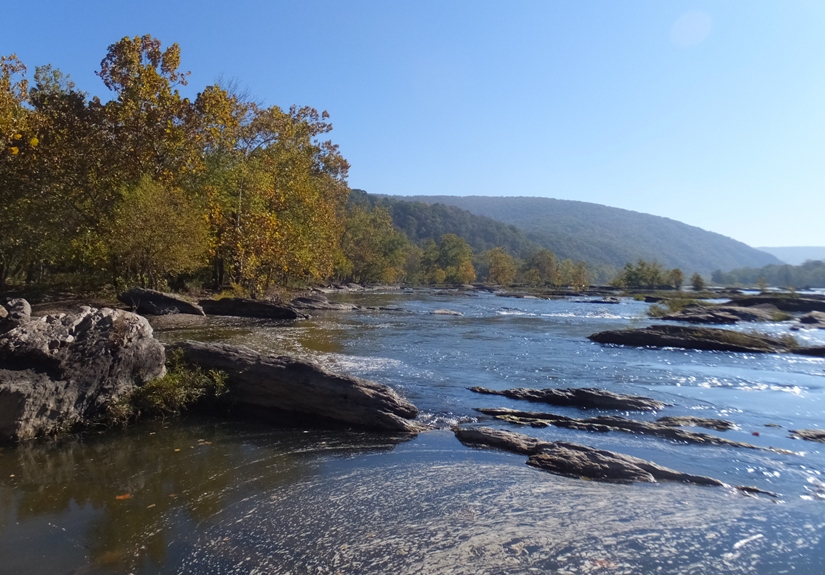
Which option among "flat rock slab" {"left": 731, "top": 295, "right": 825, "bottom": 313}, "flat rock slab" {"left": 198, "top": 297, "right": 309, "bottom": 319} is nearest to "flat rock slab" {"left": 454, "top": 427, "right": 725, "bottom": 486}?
"flat rock slab" {"left": 198, "top": 297, "right": 309, "bottom": 319}

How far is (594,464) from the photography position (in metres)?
8.73

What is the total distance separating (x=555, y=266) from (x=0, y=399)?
137m

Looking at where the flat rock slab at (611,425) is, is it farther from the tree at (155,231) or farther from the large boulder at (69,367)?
the tree at (155,231)

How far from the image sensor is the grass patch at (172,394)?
1033 cm

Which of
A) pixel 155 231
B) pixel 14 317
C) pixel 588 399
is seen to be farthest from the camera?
pixel 155 231

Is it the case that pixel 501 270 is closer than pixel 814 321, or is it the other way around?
pixel 814 321

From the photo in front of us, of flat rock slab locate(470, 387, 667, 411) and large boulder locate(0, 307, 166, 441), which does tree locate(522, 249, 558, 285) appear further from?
large boulder locate(0, 307, 166, 441)

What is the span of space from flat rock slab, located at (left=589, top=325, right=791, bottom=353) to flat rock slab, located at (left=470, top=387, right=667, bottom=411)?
13026 mm

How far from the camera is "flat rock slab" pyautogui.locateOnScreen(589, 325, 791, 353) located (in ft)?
82.1

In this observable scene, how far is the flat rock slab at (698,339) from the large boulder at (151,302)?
65.2 feet

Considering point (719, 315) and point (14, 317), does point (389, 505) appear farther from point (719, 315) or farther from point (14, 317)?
point (719, 315)

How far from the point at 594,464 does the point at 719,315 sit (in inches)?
1370

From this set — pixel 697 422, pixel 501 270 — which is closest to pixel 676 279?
pixel 501 270

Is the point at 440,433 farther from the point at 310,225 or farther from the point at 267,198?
the point at 310,225
